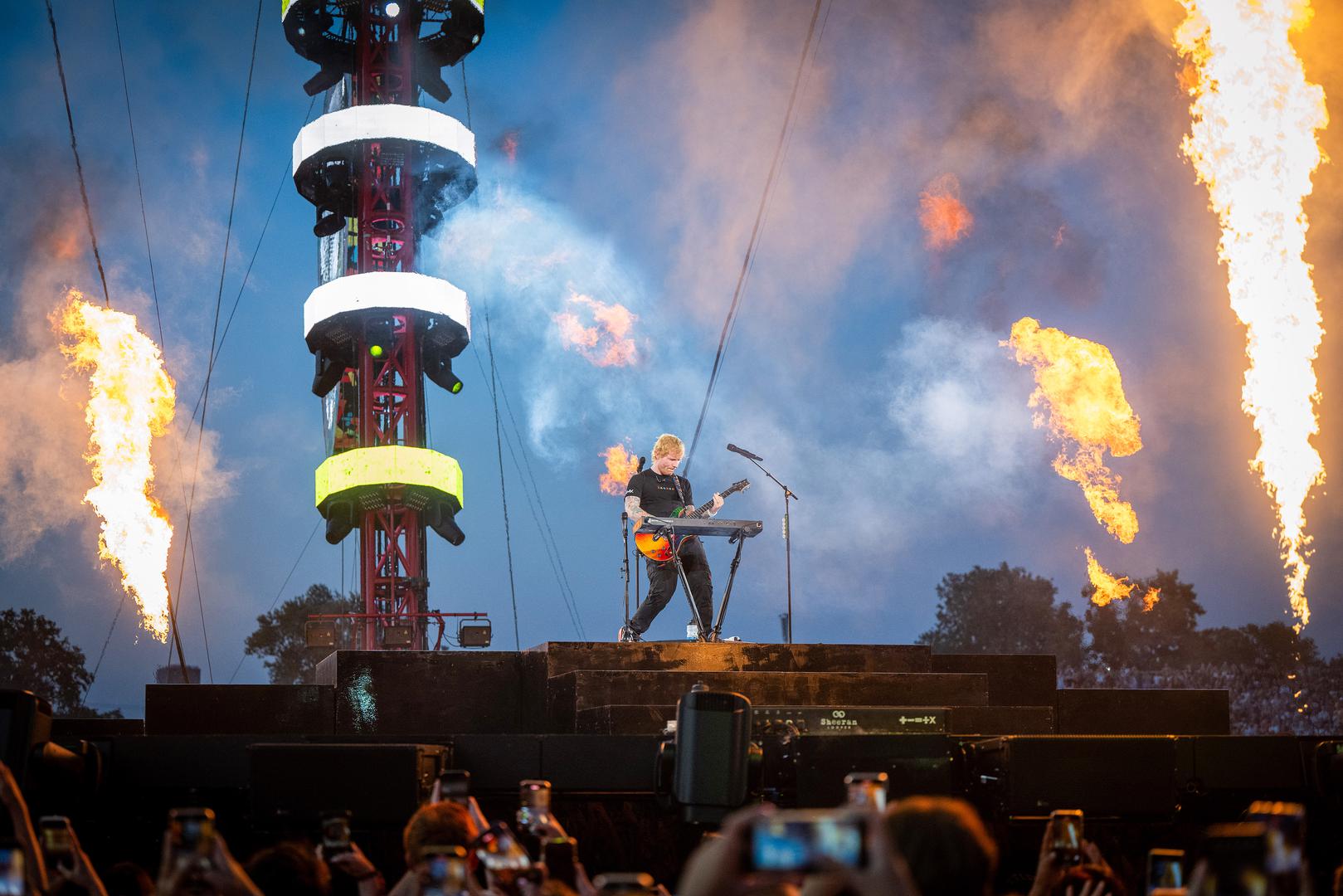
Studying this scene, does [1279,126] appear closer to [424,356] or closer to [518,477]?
[424,356]

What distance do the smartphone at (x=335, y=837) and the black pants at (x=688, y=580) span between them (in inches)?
274

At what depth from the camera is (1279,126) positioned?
20547 mm

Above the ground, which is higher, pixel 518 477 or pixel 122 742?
pixel 518 477

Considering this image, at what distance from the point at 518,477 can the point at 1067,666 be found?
67487mm

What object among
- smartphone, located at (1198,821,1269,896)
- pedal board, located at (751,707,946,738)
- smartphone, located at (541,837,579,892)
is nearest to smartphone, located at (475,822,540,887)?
smartphone, located at (541,837,579,892)

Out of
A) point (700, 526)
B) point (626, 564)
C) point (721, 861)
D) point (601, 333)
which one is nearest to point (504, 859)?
point (721, 861)

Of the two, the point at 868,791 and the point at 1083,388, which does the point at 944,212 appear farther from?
the point at 868,791

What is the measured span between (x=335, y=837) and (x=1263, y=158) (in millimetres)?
18241

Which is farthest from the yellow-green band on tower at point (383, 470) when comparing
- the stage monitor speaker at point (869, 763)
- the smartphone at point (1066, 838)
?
the smartphone at point (1066, 838)

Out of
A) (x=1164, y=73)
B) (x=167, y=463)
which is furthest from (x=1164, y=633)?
(x=167, y=463)

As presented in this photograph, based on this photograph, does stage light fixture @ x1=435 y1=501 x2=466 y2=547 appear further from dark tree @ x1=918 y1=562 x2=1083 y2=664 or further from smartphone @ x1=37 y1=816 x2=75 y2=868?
smartphone @ x1=37 y1=816 x2=75 y2=868

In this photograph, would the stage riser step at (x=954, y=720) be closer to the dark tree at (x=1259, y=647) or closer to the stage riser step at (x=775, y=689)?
the stage riser step at (x=775, y=689)

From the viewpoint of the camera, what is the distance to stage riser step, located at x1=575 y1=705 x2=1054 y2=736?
457 inches

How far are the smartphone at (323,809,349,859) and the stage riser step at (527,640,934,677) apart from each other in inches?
225
